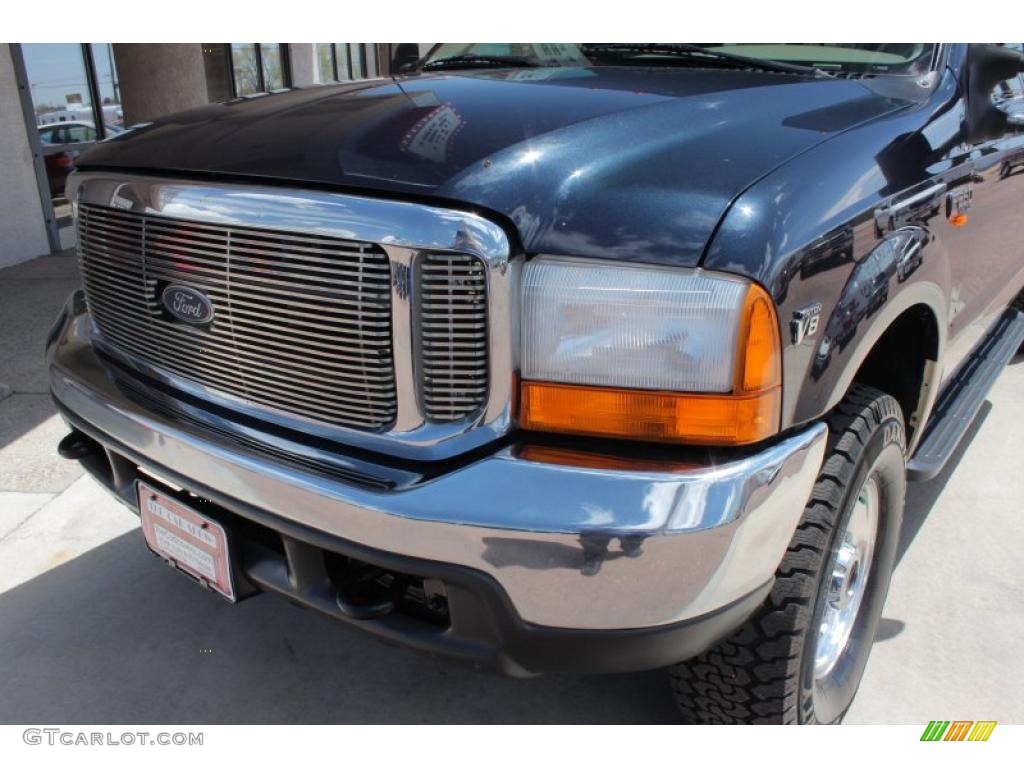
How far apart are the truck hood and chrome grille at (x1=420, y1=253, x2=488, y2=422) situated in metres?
0.11

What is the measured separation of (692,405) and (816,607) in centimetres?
59

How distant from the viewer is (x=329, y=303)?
1586 millimetres

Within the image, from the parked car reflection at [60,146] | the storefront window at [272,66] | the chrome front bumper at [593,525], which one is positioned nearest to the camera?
the chrome front bumper at [593,525]

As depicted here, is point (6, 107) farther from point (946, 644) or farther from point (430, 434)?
point (946, 644)

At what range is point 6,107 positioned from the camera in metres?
6.86

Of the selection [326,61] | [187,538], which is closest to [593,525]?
[187,538]

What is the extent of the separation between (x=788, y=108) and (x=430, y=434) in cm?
104

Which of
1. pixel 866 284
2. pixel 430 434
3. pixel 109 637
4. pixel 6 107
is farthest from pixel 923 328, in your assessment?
pixel 6 107

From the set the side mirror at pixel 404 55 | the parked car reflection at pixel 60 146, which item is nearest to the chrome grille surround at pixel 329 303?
the side mirror at pixel 404 55

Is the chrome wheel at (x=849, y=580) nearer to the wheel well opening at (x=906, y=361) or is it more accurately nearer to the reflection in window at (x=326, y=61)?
the wheel well opening at (x=906, y=361)

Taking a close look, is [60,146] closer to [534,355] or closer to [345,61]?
[534,355]

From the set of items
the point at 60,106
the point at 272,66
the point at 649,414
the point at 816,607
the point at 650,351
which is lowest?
the point at 272,66

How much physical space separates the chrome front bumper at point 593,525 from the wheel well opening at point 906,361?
757 mm

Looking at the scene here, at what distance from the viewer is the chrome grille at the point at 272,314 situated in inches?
61.1
